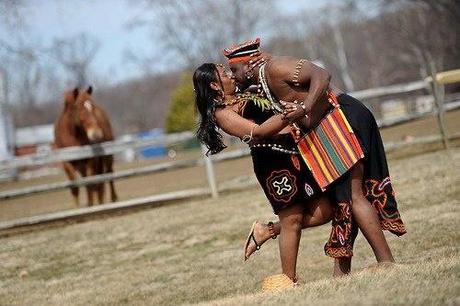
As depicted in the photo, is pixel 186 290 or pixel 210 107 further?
pixel 186 290

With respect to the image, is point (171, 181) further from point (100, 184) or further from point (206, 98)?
point (206, 98)

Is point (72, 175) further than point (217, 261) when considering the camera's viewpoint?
Yes

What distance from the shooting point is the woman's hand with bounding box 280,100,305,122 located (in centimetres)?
481

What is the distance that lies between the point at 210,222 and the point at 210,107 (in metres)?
4.81

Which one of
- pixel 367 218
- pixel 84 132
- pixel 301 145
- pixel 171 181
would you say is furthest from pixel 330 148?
pixel 171 181

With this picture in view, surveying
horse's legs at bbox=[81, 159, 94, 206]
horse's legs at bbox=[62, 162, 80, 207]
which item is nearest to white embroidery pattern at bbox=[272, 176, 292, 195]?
horse's legs at bbox=[81, 159, 94, 206]

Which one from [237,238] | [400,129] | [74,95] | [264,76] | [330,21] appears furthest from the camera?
[330,21]

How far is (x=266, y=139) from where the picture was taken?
5070 millimetres

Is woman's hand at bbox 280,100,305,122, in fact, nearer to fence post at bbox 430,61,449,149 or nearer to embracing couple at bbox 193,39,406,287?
embracing couple at bbox 193,39,406,287

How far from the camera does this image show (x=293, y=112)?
4.81m

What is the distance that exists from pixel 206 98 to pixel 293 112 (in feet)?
2.06

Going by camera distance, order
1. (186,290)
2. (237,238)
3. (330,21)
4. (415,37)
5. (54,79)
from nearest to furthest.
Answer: (186,290)
(237,238)
(415,37)
(330,21)
(54,79)

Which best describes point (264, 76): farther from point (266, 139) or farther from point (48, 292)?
point (48, 292)

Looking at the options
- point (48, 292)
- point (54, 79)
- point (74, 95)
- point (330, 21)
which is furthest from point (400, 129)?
point (54, 79)
